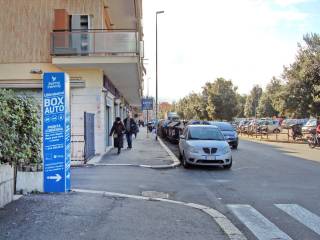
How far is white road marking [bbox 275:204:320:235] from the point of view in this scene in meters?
8.09

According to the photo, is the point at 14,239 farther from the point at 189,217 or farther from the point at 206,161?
the point at 206,161

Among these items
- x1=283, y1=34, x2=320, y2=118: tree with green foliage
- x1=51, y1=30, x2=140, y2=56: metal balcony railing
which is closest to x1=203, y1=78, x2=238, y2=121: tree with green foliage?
x1=283, y1=34, x2=320, y2=118: tree with green foliage

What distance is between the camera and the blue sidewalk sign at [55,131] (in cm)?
948

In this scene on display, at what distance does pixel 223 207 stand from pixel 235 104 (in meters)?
74.0

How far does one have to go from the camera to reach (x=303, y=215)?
898 centimetres

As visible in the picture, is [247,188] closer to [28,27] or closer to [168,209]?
[168,209]

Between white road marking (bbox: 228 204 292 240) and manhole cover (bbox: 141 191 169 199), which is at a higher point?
manhole cover (bbox: 141 191 169 199)

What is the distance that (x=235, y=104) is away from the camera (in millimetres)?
82938

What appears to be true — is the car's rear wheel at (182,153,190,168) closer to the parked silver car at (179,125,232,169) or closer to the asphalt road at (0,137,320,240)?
the parked silver car at (179,125,232,169)

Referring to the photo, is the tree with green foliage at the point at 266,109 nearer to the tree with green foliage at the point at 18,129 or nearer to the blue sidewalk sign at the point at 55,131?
the blue sidewalk sign at the point at 55,131

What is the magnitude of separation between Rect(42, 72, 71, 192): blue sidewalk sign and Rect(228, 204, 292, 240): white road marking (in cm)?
338

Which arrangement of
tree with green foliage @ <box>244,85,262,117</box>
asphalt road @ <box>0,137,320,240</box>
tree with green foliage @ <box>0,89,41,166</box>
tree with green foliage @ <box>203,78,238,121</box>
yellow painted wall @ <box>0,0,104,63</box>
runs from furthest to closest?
tree with green foliage @ <box>244,85,262,117</box>, tree with green foliage @ <box>203,78,238,121</box>, yellow painted wall @ <box>0,0,104,63</box>, tree with green foliage @ <box>0,89,41,166</box>, asphalt road @ <box>0,137,320,240</box>

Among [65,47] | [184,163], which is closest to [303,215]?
[184,163]

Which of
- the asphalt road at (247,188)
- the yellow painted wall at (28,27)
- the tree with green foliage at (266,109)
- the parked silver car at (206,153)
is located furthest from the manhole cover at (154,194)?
the tree with green foliage at (266,109)
